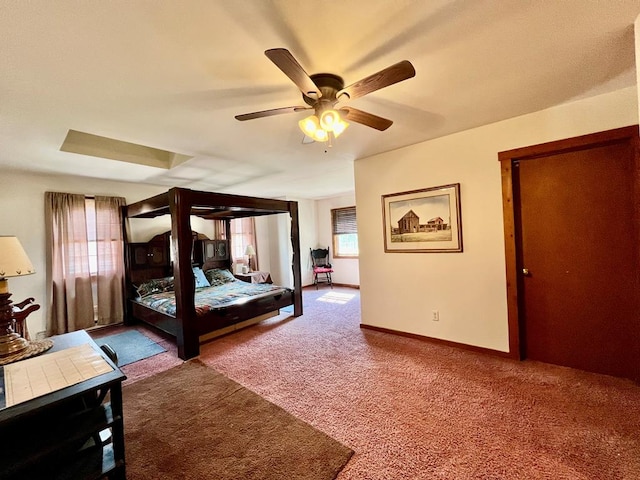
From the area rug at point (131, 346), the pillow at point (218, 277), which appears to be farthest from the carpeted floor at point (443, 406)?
the pillow at point (218, 277)

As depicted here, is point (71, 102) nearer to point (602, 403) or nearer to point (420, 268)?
point (420, 268)

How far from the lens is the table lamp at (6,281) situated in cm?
154

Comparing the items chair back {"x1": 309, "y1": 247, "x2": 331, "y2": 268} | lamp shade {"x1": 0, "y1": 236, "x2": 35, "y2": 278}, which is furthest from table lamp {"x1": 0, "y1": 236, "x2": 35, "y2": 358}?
chair back {"x1": 309, "y1": 247, "x2": 331, "y2": 268}

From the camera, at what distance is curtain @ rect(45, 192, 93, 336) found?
3.90 m

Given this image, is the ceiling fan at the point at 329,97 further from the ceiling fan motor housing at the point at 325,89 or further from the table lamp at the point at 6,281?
the table lamp at the point at 6,281

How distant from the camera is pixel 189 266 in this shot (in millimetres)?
3162

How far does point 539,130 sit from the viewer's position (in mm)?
2523

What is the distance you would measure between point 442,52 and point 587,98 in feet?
5.47

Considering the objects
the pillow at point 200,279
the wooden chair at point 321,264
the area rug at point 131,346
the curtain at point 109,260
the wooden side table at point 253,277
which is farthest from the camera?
the wooden chair at point 321,264

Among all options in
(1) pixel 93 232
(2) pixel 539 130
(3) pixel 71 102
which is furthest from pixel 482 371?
(1) pixel 93 232

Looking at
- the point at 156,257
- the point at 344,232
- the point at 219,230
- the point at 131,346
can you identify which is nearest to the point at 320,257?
the point at 344,232

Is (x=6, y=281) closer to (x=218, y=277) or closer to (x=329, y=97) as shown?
(x=329, y=97)

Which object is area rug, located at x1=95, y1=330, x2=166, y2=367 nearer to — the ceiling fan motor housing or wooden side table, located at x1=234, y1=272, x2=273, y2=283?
wooden side table, located at x1=234, y1=272, x2=273, y2=283

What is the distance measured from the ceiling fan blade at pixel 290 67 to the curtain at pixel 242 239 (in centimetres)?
512
